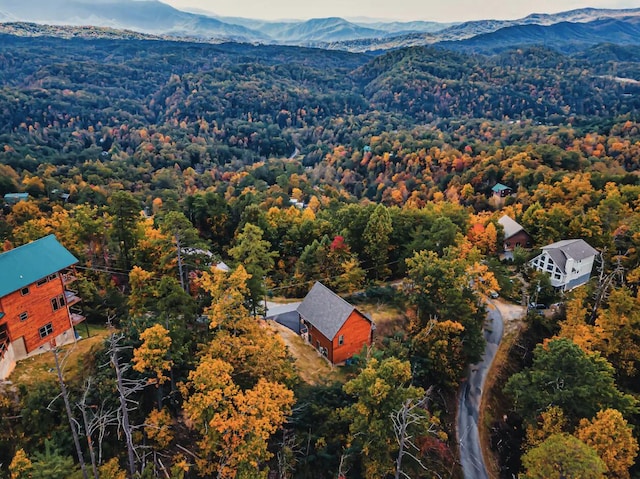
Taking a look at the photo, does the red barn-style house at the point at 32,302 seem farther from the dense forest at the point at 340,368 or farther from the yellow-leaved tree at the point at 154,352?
the yellow-leaved tree at the point at 154,352

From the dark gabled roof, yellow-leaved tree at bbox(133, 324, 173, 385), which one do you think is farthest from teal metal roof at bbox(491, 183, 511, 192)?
yellow-leaved tree at bbox(133, 324, 173, 385)

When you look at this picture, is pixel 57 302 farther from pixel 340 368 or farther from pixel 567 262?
pixel 567 262

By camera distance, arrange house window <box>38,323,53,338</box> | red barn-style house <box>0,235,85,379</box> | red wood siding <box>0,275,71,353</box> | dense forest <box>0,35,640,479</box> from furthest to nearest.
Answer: house window <box>38,323,53,338</box> < red wood siding <box>0,275,71,353</box> < red barn-style house <box>0,235,85,379</box> < dense forest <box>0,35,640,479</box>

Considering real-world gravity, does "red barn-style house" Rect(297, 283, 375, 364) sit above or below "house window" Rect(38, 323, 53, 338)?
below

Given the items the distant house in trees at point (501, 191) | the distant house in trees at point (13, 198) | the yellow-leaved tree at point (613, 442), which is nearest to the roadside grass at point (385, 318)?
the yellow-leaved tree at point (613, 442)

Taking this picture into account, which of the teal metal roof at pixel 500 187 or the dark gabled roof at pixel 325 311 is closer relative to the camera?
the dark gabled roof at pixel 325 311

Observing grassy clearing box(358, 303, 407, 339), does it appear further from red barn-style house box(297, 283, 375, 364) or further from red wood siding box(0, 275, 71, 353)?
red wood siding box(0, 275, 71, 353)

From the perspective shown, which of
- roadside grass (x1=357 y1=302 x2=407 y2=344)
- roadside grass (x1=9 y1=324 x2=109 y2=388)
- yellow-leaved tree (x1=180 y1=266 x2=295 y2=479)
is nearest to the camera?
yellow-leaved tree (x1=180 y1=266 x2=295 y2=479)

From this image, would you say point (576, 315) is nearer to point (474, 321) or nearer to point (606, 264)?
point (474, 321)
